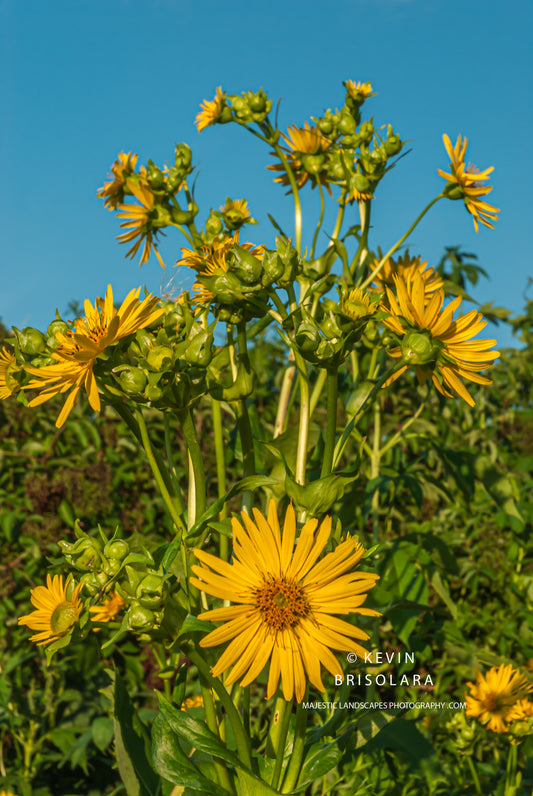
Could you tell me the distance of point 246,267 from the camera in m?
0.73

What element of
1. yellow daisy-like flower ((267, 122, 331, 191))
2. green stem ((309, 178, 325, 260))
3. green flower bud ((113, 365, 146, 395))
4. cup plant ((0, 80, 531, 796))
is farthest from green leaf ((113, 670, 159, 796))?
yellow daisy-like flower ((267, 122, 331, 191))

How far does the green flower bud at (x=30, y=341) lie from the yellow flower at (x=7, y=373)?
35 mm

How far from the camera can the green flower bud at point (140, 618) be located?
640 millimetres

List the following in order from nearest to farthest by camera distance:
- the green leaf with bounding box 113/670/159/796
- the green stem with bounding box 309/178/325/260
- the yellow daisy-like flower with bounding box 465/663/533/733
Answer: the green leaf with bounding box 113/670/159/796 < the green stem with bounding box 309/178/325/260 < the yellow daisy-like flower with bounding box 465/663/533/733

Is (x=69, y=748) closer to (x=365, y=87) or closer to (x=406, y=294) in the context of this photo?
(x=406, y=294)

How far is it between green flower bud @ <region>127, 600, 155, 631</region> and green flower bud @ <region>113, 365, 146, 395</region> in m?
0.22

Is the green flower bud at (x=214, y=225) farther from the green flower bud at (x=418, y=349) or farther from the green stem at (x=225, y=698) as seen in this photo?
the green stem at (x=225, y=698)

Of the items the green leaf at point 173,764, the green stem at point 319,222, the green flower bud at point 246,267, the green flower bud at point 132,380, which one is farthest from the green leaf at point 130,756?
the green stem at point 319,222

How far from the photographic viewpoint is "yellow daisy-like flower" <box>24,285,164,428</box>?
0.71 metres

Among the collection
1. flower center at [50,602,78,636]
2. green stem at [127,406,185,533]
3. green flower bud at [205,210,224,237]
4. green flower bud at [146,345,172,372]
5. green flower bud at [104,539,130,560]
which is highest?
green flower bud at [205,210,224,237]

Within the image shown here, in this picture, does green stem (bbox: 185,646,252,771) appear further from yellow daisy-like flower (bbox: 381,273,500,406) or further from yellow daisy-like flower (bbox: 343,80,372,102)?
yellow daisy-like flower (bbox: 343,80,372,102)

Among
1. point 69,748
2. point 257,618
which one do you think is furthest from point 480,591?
point 257,618

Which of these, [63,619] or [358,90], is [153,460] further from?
[358,90]

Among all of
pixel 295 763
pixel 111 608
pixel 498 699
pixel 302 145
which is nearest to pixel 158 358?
pixel 295 763
